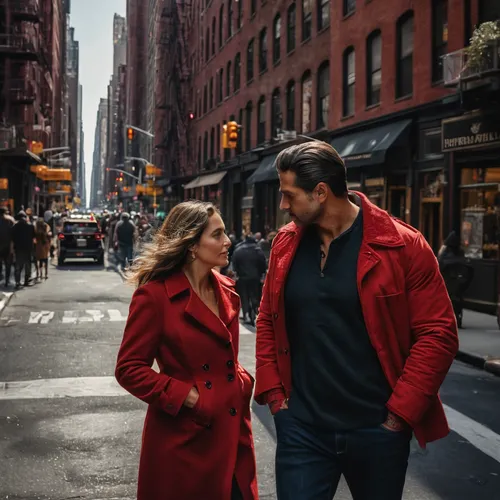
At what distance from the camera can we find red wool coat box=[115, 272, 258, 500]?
3193 mm

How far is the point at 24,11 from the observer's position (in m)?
46.7

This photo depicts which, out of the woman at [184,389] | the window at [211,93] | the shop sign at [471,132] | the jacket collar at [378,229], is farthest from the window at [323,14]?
A: the woman at [184,389]

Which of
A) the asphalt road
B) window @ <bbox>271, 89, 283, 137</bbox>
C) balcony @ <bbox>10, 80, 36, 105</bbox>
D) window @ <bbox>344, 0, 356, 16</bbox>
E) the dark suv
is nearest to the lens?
the asphalt road

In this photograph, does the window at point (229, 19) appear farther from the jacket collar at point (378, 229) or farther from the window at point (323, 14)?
the jacket collar at point (378, 229)

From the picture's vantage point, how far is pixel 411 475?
572cm

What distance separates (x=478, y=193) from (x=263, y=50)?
72.8 ft

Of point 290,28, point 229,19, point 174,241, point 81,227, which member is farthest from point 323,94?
point 174,241

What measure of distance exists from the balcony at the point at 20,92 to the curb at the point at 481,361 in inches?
1556

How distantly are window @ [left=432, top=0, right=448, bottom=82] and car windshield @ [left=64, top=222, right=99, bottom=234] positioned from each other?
673 inches

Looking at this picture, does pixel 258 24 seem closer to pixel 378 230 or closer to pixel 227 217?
pixel 227 217

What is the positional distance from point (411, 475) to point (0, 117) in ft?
147

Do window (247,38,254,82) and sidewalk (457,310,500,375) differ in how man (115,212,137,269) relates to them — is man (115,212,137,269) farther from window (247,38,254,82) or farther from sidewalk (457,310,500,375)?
window (247,38,254,82)

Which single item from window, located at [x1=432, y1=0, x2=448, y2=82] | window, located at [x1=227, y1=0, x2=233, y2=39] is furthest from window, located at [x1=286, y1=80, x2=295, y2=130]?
window, located at [x1=432, y1=0, x2=448, y2=82]

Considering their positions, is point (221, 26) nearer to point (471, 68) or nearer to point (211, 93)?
point (211, 93)
